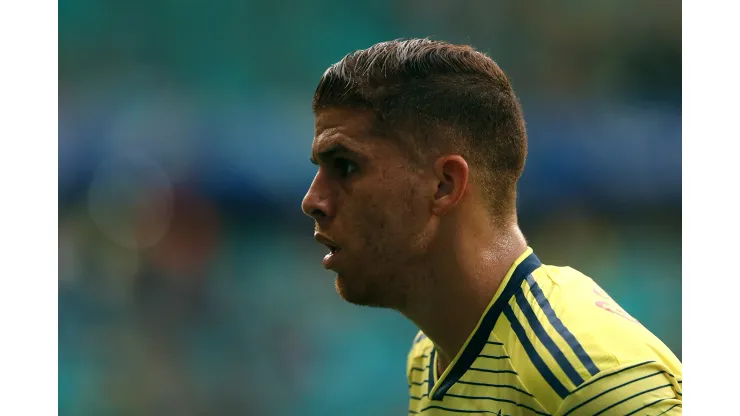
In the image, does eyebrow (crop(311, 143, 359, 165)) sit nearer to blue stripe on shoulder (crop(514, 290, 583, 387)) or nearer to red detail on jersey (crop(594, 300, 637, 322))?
blue stripe on shoulder (crop(514, 290, 583, 387))

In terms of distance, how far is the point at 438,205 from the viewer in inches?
80.4

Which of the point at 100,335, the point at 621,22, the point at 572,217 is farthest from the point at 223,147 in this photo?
the point at 621,22

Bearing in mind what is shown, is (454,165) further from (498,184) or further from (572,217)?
(572,217)

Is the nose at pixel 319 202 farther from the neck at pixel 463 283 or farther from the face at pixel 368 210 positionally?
the neck at pixel 463 283

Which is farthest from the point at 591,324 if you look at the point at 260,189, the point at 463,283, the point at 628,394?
the point at 260,189

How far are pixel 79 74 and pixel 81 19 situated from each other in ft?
1.25

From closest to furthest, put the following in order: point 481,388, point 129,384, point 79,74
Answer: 1. point 481,388
2. point 129,384
3. point 79,74

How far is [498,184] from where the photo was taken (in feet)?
6.87

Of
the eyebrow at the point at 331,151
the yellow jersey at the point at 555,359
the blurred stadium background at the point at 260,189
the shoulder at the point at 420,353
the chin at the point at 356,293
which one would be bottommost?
the yellow jersey at the point at 555,359

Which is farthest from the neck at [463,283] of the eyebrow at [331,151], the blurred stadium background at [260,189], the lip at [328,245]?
the blurred stadium background at [260,189]

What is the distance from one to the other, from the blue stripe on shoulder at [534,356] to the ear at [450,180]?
0.98ft

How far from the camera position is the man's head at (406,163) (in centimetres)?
205

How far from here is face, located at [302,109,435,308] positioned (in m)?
2.04

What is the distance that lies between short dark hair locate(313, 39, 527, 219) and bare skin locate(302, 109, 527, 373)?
0.13 feet
